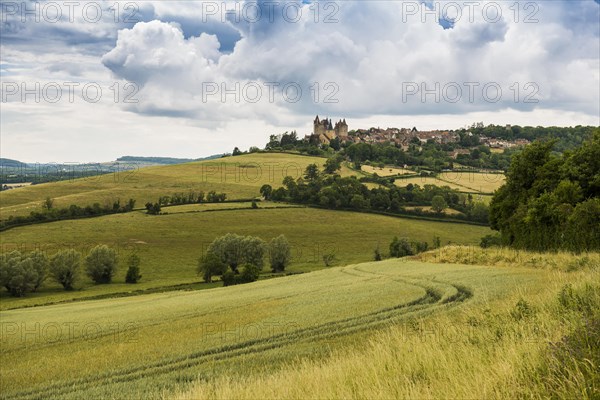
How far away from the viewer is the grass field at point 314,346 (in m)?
7.70

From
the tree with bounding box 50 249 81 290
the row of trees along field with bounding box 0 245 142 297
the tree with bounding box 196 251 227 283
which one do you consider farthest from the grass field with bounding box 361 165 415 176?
the tree with bounding box 50 249 81 290

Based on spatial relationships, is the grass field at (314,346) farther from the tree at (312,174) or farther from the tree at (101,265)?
the tree at (312,174)

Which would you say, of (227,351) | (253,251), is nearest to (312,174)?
(253,251)

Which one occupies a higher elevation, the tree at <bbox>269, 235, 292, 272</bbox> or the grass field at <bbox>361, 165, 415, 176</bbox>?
the grass field at <bbox>361, 165, 415, 176</bbox>

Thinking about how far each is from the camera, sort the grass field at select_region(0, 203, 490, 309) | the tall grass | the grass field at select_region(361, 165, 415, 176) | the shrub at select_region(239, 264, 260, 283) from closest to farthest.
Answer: the tall grass → the shrub at select_region(239, 264, 260, 283) → the grass field at select_region(0, 203, 490, 309) → the grass field at select_region(361, 165, 415, 176)

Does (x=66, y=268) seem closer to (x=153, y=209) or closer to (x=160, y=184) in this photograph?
(x=153, y=209)

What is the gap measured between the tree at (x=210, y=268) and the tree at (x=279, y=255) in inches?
448

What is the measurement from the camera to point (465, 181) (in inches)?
6122

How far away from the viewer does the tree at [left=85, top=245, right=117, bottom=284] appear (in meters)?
87.1

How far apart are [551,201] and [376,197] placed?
90.8 m

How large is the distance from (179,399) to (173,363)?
23.6ft

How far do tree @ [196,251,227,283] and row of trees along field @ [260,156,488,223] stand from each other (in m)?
57.5

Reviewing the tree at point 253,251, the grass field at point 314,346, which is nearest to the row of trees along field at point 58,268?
the tree at point 253,251

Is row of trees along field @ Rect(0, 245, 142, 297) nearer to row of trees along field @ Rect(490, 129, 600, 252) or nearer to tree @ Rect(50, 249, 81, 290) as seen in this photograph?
tree @ Rect(50, 249, 81, 290)
